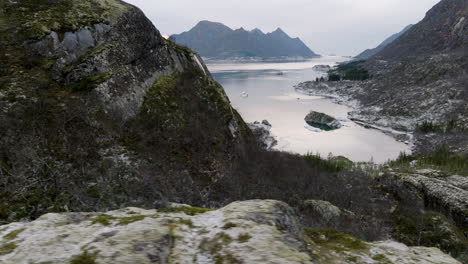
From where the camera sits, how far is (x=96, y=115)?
1119 inches

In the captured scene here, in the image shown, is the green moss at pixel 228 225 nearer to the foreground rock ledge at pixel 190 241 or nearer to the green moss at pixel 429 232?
the foreground rock ledge at pixel 190 241

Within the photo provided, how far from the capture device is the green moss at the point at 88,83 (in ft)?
93.4

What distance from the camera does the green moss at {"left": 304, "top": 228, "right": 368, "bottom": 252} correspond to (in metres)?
9.34

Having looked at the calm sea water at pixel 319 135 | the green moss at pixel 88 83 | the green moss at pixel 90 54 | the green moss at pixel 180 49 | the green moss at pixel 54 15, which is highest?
the green moss at pixel 54 15

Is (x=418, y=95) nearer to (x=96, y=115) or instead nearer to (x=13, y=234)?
(x=96, y=115)

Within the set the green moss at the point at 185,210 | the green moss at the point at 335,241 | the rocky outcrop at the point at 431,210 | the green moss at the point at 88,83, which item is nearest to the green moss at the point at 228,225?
the green moss at the point at 185,210

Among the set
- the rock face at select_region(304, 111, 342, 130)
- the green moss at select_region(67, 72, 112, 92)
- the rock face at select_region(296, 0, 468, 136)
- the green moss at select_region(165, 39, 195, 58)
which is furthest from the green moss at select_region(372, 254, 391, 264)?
the rock face at select_region(296, 0, 468, 136)

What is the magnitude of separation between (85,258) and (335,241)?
26.9 ft

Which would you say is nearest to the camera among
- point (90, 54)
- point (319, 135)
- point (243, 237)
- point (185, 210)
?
point (243, 237)

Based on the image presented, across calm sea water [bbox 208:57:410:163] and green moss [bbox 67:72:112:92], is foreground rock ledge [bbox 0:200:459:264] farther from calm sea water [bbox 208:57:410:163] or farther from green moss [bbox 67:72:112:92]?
calm sea water [bbox 208:57:410:163]

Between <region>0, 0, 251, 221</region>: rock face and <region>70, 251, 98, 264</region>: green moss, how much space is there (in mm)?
10892

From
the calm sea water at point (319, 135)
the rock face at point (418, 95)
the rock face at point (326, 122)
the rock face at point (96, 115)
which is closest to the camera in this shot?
the rock face at point (96, 115)

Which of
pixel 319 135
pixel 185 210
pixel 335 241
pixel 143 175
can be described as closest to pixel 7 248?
pixel 185 210

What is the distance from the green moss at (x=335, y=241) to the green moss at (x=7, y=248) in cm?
945
